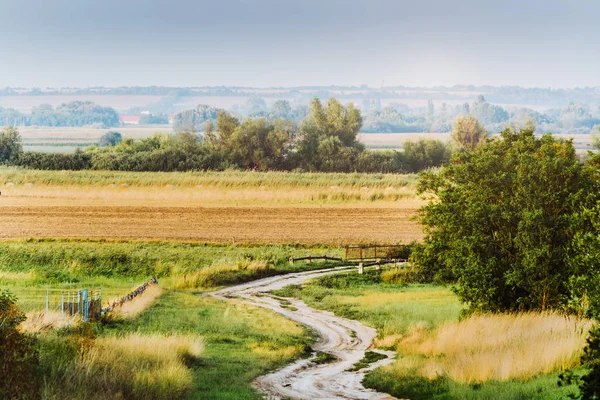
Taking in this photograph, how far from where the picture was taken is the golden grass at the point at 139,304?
30.1 metres

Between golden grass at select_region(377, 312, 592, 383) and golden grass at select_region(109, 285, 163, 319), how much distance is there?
7672 mm

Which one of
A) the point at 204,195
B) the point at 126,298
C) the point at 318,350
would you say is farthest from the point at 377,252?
the point at 204,195

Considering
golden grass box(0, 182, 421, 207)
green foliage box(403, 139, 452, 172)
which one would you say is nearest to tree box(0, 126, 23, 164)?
golden grass box(0, 182, 421, 207)

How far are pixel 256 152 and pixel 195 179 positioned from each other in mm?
21514

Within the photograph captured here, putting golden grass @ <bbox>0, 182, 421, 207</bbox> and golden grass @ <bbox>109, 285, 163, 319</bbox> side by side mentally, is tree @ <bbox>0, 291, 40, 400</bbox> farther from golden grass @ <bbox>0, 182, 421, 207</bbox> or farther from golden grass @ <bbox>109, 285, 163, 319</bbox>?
golden grass @ <bbox>0, 182, 421, 207</bbox>

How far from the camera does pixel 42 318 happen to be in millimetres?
23938

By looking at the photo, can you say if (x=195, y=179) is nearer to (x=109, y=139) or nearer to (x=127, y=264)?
(x=127, y=264)

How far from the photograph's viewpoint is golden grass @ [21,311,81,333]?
22.2 m

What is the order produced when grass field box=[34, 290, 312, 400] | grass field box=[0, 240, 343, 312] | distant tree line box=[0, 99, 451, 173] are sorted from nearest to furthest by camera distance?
grass field box=[34, 290, 312, 400] < grass field box=[0, 240, 343, 312] < distant tree line box=[0, 99, 451, 173]

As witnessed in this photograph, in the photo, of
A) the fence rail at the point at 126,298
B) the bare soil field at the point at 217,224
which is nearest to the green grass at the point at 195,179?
the bare soil field at the point at 217,224

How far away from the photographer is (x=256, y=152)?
10769 centimetres

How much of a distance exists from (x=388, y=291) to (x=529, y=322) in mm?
15938

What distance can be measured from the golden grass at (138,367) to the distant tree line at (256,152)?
7186 cm

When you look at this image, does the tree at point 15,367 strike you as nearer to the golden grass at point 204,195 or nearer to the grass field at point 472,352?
the grass field at point 472,352
